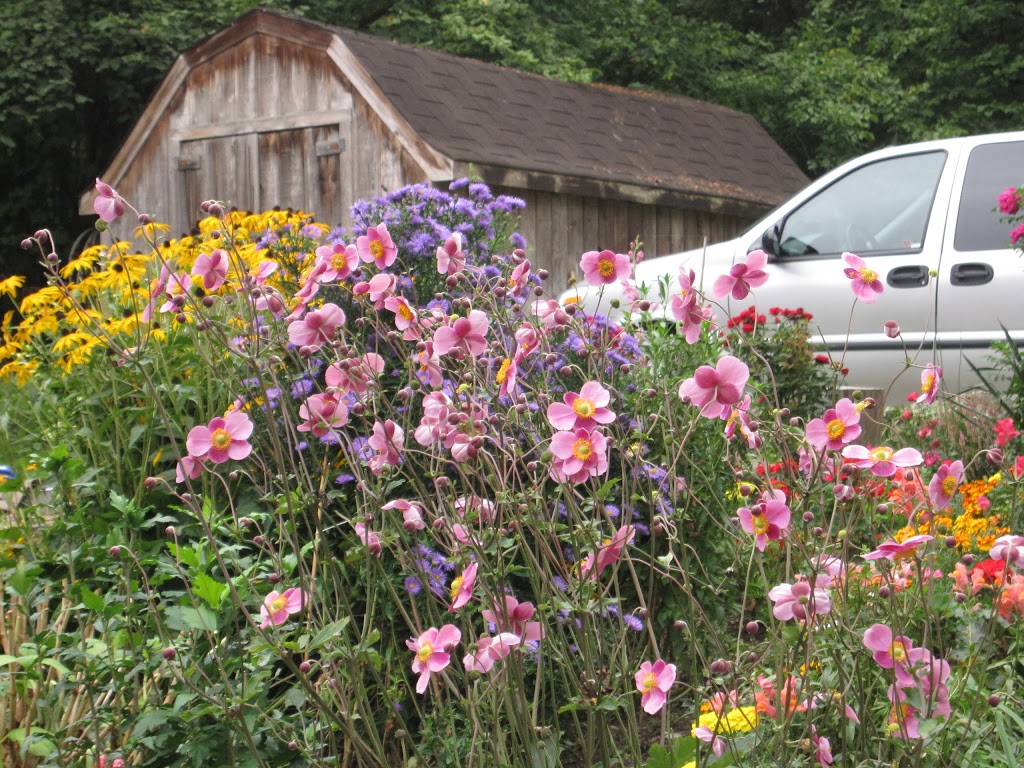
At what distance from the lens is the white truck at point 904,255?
6672mm

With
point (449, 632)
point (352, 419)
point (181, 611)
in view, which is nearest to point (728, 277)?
point (449, 632)

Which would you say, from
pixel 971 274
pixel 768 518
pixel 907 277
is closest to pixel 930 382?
pixel 768 518

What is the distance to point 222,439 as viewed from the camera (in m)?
1.98

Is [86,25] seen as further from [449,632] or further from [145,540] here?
[449,632]

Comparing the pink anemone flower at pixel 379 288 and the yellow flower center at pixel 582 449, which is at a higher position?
the pink anemone flower at pixel 379 288

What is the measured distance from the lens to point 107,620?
255cm

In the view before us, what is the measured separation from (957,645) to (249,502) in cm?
189

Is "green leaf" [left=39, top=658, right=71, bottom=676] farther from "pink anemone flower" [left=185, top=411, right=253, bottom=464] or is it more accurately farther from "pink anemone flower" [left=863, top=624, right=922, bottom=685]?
"pink anemone flower" [left=863, top=624, right=922, bottom=685]

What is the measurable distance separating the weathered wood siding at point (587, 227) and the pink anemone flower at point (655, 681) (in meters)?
7.20

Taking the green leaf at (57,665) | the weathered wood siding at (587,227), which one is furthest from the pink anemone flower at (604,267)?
the weathered wood siding at (587,227)

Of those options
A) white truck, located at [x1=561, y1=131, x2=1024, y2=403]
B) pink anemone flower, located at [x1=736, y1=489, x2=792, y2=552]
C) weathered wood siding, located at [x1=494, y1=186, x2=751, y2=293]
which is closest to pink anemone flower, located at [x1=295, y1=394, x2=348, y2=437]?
pink anemone flower, located at [x1=736, y1=489, x2=792, y2=552]

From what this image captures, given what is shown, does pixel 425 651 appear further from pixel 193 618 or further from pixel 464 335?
pixel 193 618

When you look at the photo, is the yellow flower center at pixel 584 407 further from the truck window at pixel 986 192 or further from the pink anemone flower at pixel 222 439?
the truck window at pixel 986 192

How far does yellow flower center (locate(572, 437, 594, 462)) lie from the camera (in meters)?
1.83
